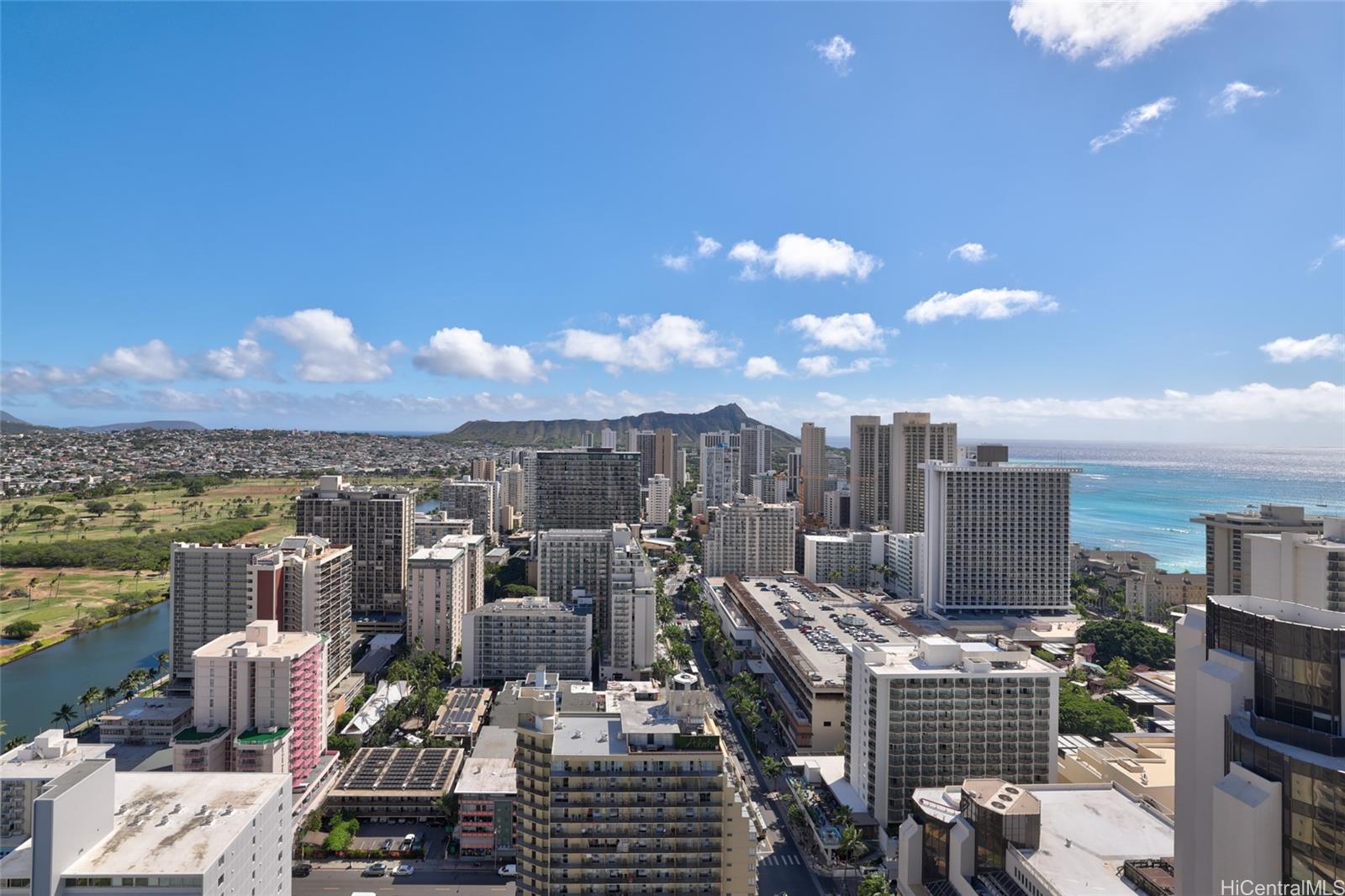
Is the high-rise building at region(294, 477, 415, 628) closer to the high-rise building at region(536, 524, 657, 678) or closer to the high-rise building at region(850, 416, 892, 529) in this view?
the high-rise building at region(536, 524, 657, 678)

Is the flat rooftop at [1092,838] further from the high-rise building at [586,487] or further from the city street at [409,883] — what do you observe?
the high-rise building at [586,487]

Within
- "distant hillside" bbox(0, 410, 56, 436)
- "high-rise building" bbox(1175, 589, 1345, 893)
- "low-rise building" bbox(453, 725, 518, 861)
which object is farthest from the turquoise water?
"distant hillside" bbox(0, 410, 56, 436)

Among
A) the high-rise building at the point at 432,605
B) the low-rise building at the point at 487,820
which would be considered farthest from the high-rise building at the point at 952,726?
the high-rise building at the point at 432,605

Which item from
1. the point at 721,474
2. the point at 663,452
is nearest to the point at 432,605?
the point at 721,474

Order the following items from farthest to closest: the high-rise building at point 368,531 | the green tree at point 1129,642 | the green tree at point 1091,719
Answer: the high-rise building at point 368,531, the green tree at point 1129,642, the green tree at point 1091,719

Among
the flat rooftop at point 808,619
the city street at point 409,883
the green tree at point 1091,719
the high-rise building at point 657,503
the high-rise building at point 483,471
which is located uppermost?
the high-rise building at point 483,471
